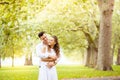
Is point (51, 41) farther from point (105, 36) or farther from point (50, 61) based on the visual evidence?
point (105, 36)

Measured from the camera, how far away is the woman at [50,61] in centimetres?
1159

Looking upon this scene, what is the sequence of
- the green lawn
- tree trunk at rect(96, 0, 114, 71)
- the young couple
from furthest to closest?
tree trunk at rect(96, 0, 114, 71) < the green lawn < the young couple

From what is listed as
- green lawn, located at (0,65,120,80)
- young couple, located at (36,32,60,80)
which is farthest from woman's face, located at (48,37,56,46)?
green lawn, located at (0,65,120,80)

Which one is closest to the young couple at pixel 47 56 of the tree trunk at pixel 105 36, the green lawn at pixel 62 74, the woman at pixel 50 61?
the woman at pixel 50 61

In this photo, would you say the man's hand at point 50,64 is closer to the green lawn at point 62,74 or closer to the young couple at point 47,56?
the young couple at point 47,56

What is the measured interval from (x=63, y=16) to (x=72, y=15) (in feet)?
3.58

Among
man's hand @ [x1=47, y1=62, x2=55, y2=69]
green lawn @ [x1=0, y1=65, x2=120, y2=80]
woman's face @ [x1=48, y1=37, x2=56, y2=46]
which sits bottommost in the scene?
green lawn @ [x1=0, y1=65, x2=120, y2=80]

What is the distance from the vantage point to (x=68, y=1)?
124 ft

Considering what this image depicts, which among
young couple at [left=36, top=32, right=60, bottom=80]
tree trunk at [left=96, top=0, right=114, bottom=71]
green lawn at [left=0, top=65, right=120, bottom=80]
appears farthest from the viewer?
tree trunk at [left=96, top=0, right=114, bottom=71]

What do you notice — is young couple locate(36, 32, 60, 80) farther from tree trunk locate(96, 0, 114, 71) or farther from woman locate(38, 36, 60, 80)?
tree trunk locate(96, 0, 114, 71)

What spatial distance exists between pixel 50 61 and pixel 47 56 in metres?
0.19

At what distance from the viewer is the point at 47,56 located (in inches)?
458

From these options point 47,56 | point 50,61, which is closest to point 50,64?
point 50,61

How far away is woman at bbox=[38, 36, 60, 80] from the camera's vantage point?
11.6 meters
